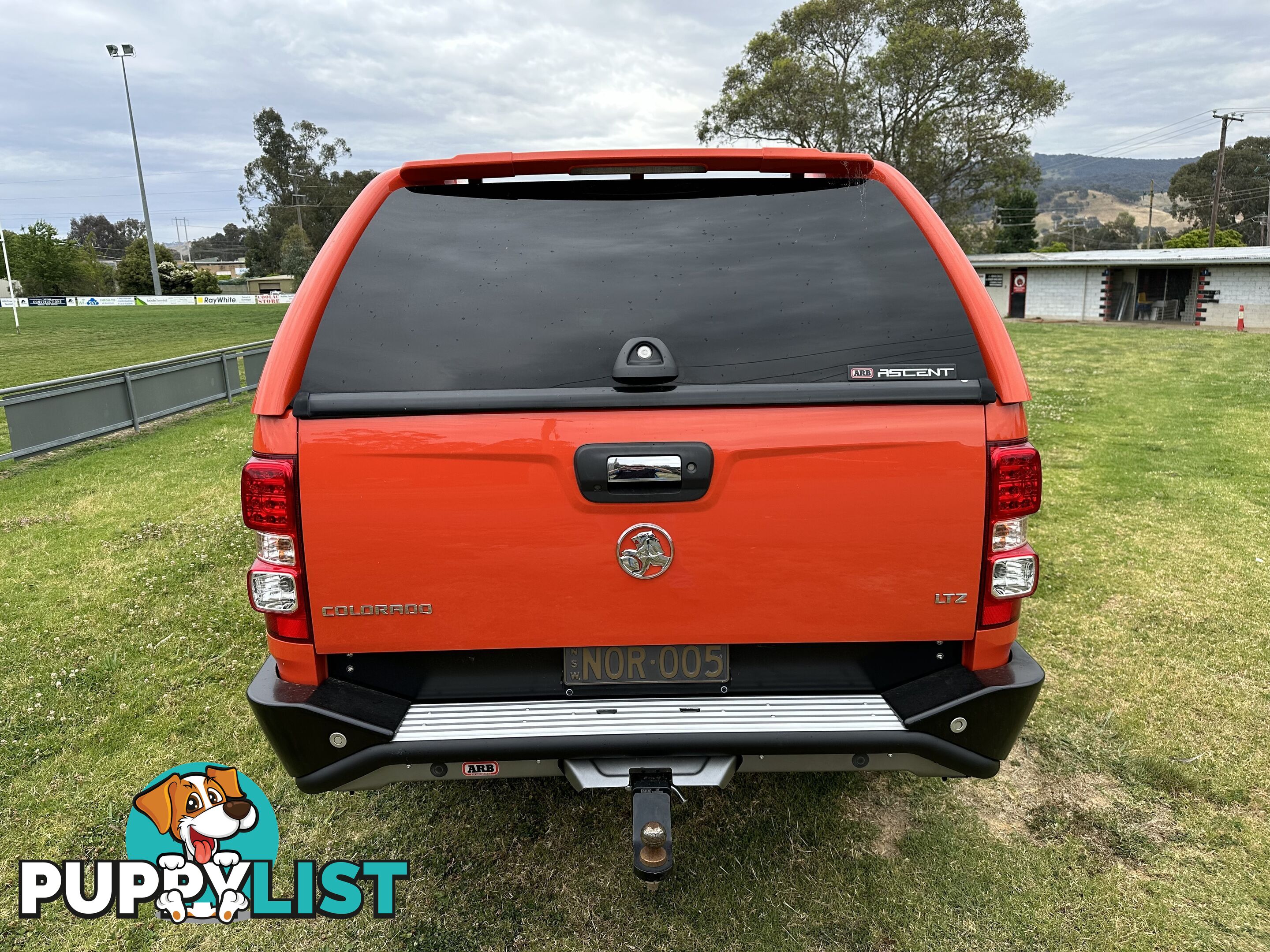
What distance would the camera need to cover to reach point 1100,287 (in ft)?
136

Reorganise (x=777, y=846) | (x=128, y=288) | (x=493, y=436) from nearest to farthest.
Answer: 1. (x=493, y=436)
2. (x=777, y=846)
3. (x=128, y=288)

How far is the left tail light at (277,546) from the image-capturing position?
85.4 inches

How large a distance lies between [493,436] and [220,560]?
4.98 meters

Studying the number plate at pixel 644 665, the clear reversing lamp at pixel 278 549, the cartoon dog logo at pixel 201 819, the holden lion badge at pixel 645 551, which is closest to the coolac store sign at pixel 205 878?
the cartoon dog logo at pixel 201 819

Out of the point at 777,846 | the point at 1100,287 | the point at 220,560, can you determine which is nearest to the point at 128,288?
the point at 1100,287

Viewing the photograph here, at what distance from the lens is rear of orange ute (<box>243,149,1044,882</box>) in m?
2.16

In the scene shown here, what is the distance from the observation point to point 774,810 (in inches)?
126

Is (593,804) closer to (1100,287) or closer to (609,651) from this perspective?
(609,651)

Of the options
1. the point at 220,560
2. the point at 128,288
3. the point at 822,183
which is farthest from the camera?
the point at 128,288

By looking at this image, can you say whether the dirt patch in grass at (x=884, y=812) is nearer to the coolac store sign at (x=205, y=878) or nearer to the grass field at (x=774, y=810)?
the grass field at (x=774, y=810)

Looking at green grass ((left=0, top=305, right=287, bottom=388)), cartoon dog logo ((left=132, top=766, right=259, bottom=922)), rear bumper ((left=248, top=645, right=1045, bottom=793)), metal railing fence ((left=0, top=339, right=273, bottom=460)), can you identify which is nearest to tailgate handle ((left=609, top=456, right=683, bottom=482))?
rear bumper ((left=248, top=645, right=1045, bottom=793))

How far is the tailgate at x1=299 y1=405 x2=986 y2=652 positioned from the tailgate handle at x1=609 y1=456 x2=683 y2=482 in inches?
2.0

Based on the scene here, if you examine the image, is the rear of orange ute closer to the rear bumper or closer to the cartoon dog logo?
the rear bumper

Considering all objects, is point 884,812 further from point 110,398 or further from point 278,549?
point 110,398
